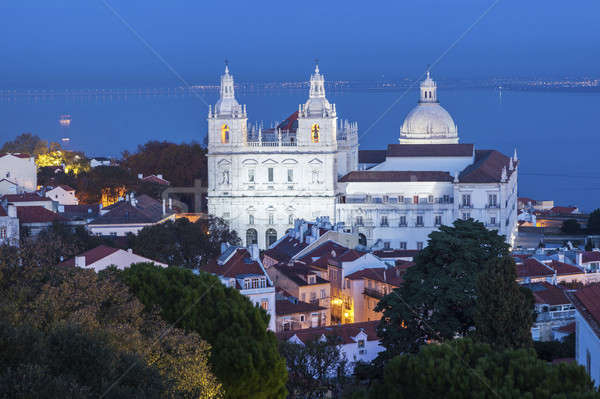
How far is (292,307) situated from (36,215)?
60.8ft

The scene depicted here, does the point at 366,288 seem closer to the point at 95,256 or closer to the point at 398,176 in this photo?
the point at 95,256

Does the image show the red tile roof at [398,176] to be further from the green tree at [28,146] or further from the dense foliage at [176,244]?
the green tree at [28,146]

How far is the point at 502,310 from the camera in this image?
67.2ft

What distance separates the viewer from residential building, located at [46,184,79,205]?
2365 inches

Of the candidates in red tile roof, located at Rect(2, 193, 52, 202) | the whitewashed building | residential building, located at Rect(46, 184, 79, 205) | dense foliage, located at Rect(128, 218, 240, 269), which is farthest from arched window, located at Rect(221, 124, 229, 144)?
dense foliage, located at Rect(128, 218, 240, 269)

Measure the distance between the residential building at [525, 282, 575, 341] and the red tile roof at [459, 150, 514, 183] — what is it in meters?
26.8

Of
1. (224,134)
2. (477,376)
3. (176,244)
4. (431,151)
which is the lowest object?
(477,376)

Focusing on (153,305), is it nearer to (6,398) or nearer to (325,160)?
(6,398)

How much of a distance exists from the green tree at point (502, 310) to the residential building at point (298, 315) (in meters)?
11.5

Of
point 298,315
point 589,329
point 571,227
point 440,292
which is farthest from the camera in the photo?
point 571,227

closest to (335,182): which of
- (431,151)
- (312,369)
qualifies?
(431,151)

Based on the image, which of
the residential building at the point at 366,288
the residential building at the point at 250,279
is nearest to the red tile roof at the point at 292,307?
the residential building at the point at 250,279

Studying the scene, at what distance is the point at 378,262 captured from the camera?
125ft

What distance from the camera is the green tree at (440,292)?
2370cm
